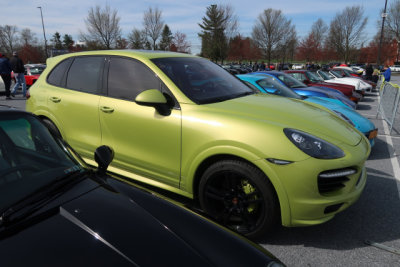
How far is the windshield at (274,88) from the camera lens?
6.01 metres

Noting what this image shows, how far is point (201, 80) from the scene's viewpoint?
330 cm

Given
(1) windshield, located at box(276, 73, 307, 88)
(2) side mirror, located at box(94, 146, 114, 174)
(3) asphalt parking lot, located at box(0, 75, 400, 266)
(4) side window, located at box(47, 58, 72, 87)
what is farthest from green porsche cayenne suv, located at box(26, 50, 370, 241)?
(1) windshield, located at box(276, 73, 307, 88)

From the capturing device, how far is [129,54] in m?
3.34

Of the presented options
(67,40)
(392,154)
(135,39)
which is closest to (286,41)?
(135,39)

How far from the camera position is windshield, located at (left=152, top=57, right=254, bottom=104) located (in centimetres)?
301

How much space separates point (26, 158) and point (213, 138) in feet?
4.63

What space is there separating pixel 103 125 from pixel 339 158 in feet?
7.93

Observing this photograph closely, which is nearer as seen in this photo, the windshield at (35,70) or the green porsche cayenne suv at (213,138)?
the green porsche cayenne suv at (213,138)

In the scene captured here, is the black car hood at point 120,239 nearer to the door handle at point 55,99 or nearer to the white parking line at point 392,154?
the door handle at point 55,99

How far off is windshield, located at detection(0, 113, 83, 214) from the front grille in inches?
71.8

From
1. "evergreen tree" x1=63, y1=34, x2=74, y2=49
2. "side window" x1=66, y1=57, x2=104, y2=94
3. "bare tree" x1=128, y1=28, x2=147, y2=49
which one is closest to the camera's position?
"side window" x1=66, y1=57, x2=104, y2=94

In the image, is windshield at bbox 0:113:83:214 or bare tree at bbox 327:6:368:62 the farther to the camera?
bare tree at bbox 327:6:368:62

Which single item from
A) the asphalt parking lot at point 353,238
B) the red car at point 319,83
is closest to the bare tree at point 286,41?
the red car at point 319,83

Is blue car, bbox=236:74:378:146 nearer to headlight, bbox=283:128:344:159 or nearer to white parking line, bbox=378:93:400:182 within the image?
white parking line, bbox=378:93:400:182
